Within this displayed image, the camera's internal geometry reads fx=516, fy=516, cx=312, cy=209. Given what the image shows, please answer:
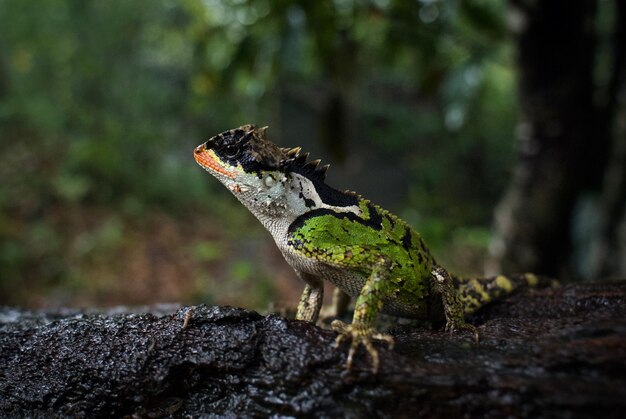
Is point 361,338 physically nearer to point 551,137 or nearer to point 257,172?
point 257,172

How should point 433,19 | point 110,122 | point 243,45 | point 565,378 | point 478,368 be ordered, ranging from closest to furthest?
point 565,378 < point 478,368 < point 243,45 < point 433,19 < point 110,122

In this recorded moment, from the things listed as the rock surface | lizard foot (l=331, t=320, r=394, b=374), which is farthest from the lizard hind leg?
lizard foot (l=331, t=320, r=394, b=374)

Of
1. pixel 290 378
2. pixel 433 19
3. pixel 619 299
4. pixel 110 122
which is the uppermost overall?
pixel 110 122

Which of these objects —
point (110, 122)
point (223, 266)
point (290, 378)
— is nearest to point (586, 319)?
point (290, 378)

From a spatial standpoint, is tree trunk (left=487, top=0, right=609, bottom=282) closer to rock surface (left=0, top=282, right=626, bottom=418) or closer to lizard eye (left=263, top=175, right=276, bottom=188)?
rock surface (left=0, top=282, right=626, bottom=418)

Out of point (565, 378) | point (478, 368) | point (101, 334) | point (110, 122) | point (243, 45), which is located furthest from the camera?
point (110, 122)

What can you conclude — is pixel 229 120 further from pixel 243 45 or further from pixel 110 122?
pixel 243 45

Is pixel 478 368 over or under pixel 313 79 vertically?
under

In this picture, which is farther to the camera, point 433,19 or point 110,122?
point 110,122
